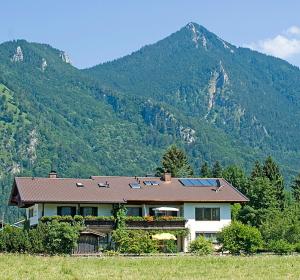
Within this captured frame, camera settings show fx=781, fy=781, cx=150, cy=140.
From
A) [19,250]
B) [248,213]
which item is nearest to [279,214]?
[248,213]

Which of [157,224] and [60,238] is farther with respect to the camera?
[157,224]

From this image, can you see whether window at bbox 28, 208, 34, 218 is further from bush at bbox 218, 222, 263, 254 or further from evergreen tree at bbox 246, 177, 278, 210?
evergreen tree at bbox 246, 177, 278, 210

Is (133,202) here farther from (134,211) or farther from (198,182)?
(198,182)

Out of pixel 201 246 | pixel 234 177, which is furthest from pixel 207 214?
pixel 234 177

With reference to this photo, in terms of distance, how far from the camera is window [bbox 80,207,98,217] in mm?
66562

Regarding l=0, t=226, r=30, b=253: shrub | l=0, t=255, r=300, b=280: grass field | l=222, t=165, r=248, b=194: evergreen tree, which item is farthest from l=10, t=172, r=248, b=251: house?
l=222, t=165, r=248, b=194: evergreen tree

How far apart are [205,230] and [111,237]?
9.20m

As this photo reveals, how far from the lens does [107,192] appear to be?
224ft

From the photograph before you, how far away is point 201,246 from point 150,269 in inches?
909

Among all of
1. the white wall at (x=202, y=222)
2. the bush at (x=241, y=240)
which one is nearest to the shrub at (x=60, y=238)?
the bush at (x=241, y=240)

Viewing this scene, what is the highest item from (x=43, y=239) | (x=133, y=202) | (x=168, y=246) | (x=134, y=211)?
(x=133, y=202)

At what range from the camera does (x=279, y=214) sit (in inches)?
2721

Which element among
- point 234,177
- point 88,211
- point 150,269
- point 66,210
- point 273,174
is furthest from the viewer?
point 234,177

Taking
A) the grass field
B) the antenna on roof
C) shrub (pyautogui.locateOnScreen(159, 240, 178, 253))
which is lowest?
shrub (pyautogui.locateOnScreen(159, 240, 178, 253))
